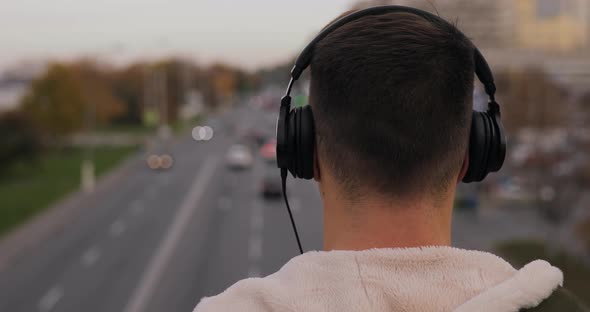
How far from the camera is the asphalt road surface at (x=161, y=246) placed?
888 inches

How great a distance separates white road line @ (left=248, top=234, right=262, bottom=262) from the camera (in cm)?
2739

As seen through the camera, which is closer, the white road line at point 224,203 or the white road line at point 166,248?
the white road line at point 166,248

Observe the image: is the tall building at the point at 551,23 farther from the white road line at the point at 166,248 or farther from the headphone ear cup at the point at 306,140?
the headphone ear cup at the point at 306,140

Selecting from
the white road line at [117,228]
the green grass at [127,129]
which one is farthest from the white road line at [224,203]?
the green grass at [127,129]

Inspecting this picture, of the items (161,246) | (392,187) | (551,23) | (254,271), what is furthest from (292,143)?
(551,23)

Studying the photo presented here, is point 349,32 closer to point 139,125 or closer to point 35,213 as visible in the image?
point 35,213

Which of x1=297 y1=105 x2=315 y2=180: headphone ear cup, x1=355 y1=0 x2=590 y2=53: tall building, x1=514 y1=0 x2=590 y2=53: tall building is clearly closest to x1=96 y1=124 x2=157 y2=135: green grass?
x1=355 y1=0 x2=590 y2=53: tall building

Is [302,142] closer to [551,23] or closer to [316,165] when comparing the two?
[316,165]

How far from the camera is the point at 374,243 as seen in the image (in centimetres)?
157

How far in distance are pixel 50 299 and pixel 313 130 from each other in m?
22.3

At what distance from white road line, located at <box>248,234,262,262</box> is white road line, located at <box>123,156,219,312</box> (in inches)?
103

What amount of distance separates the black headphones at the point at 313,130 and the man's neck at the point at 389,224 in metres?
0.20

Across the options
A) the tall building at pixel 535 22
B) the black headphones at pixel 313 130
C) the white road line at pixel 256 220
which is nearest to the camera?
the black headphones at pixel 313 130

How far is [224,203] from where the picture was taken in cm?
3850
